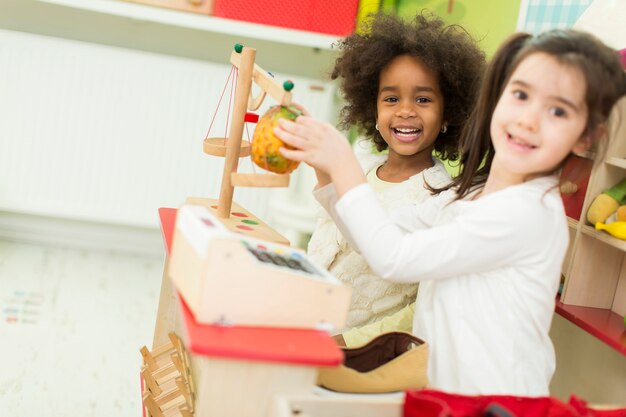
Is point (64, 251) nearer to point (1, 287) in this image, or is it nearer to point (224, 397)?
point (1, 287)

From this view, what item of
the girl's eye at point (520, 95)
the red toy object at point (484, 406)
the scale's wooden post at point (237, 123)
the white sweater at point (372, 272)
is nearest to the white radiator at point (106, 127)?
the white sweater at point (372, 272)

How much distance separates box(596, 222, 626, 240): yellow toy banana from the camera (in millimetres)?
1497

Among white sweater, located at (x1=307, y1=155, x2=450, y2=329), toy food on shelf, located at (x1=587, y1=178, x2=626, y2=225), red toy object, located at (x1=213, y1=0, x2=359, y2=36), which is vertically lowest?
white sweater, located at (x1=307, y1=155, x2=450, y2=329)

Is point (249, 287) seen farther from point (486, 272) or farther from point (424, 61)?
point (424, 61)

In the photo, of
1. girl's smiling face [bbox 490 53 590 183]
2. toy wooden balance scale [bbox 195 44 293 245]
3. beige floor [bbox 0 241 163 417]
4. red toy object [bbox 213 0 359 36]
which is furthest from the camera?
red toy object [bbox 213 0 359 36]

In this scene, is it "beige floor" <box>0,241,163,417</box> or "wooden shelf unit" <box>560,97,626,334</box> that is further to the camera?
"beige floor" <box>0,241,163,417</box>

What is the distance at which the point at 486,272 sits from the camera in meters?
1.13

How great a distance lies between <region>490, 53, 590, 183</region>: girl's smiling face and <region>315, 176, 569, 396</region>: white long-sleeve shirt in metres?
0.05

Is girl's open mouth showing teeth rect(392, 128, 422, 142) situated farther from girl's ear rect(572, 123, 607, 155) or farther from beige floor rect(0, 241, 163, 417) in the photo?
Answer: beige floor rect(0, 241, 163, 417)

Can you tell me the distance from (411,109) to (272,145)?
59 centimetres

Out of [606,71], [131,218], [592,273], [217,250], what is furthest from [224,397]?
[131,218]

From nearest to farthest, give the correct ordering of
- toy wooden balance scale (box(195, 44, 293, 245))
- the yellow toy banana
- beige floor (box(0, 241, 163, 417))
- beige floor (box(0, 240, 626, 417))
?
toy wooden balance scale (box(195, 44, 293, 245)) < the yellow toy banana < beige floor (box(0, 240, 626, 417)) < beige floor (box(0, 241, 163, 417))

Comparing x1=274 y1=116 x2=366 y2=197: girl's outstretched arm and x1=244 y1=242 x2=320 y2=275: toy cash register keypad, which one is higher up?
x1=274 y1=116 x2=366 y2=197: girl's outstretched arm

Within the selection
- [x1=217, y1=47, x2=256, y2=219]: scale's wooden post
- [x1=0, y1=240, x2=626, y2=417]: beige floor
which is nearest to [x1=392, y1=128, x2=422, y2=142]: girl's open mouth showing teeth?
[x1=217, y1=47, x2=256, y2=219]: scale's wooden post
